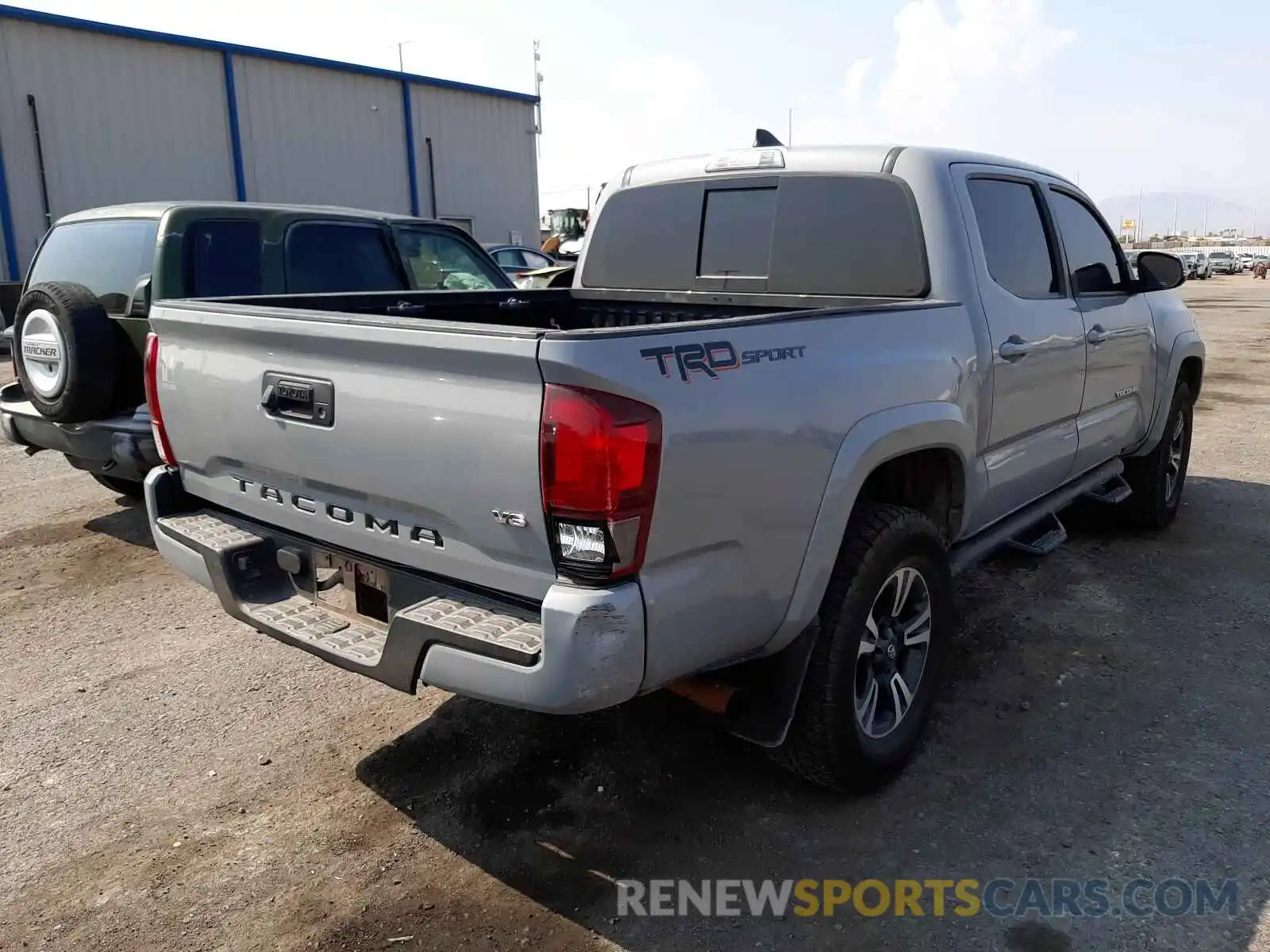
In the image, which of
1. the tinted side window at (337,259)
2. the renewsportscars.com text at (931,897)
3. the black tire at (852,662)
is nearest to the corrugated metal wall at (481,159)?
the tinted side window at (337,259)

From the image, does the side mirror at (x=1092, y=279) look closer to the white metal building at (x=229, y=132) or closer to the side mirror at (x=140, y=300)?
the side mirror at (x=140, y=300)

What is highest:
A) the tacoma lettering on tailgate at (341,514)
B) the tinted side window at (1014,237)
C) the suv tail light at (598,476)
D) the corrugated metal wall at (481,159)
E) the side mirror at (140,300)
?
the corrugated metal wall at (481,159)

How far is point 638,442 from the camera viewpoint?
213cm

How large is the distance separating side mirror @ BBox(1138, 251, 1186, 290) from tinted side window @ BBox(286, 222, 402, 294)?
4430 mm

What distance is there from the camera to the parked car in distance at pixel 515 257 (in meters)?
14.9

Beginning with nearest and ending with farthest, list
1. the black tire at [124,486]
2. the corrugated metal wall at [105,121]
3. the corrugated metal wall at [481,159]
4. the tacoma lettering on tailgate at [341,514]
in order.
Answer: the tacoma lettering on tailgate at [341,514], the black tire at [124,486], the corrugated metal wall at [105,121], the corrugated metal wall at [481,159]

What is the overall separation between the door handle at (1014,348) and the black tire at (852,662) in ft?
2.69

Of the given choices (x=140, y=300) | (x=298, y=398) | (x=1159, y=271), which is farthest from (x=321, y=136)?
(x=298, y=398)

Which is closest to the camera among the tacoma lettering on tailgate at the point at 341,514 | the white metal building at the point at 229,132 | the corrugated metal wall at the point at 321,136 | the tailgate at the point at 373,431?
the tailgate at the point at 373,431

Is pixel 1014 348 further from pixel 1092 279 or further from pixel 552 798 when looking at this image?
pixel 552 798

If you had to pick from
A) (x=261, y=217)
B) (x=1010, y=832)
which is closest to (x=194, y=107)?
(x=261, y=217)

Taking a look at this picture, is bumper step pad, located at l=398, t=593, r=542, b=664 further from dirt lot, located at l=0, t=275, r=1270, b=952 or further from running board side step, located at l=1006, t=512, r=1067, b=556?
running board side step, located at l=1006, t=512, r=1067, b=556

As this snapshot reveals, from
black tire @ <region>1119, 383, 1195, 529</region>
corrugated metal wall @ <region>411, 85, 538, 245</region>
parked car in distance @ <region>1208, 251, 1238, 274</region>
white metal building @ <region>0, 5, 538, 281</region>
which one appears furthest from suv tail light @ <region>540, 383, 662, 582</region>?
parked car in distance @ <region>1208, 251, 1238, 274</region>

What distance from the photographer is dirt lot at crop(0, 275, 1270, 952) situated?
254cm
